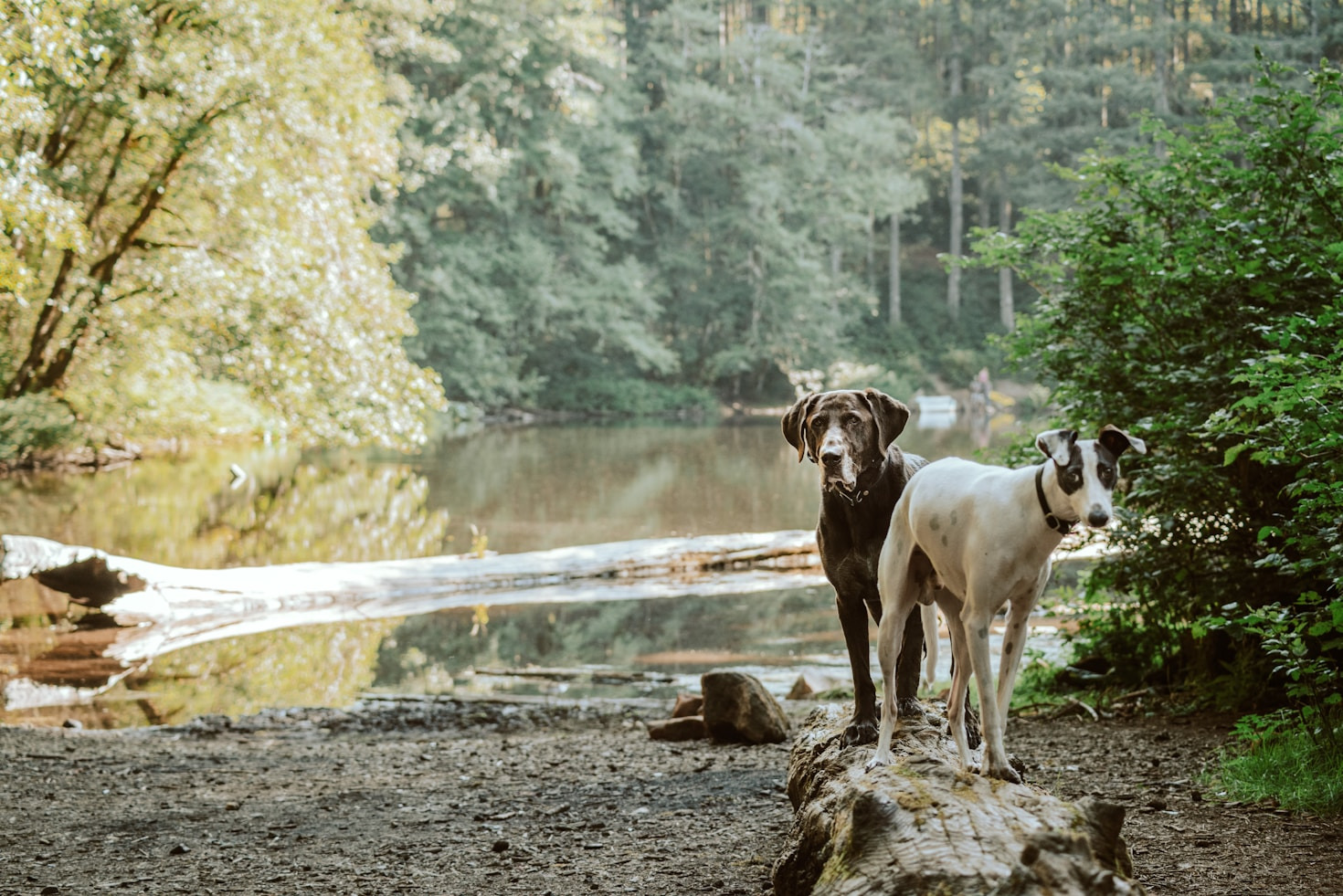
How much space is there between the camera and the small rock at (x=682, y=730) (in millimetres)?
9047

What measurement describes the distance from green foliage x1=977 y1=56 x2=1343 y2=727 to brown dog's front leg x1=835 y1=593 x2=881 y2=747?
206 cm

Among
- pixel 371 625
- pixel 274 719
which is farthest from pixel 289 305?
pixel 274 719

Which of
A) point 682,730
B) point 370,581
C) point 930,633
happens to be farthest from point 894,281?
point 930,633

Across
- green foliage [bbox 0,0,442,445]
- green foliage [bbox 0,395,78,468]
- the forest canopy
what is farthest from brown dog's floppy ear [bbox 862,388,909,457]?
green foliage [bbox 0,395,78,468]

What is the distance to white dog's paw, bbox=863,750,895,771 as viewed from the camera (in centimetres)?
454

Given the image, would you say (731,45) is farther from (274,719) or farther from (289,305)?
(274,719)

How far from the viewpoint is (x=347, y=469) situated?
112ft

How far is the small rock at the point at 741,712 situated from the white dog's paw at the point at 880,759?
13.4ft

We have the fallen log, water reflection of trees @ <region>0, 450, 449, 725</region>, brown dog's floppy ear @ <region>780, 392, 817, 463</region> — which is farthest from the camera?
the fallen log

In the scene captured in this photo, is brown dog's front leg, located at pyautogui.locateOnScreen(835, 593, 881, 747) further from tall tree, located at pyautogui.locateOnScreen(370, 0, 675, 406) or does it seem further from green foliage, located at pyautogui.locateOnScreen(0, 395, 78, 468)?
tall tree, located at pyautogui.locateOnScreen(370, 0, 675, 406)

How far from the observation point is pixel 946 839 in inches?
142

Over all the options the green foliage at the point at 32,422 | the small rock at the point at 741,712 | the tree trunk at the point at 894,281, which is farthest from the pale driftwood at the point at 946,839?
the tree trunk at the point at 894,281

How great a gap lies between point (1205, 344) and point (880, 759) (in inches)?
185

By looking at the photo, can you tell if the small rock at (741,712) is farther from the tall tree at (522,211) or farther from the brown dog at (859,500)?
the tall tree at (522,211)
